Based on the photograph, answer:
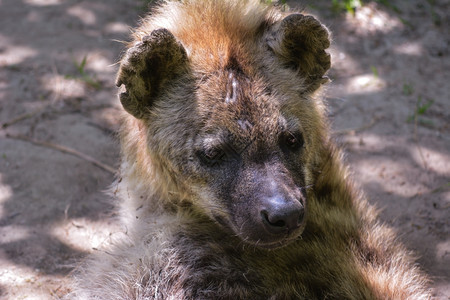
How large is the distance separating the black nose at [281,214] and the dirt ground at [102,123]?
1.65 metres

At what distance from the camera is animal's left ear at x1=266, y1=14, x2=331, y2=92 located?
357 centimetres

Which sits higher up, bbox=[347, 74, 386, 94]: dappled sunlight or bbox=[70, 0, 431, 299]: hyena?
bbox=[70, 0, 431, 299]: hyena

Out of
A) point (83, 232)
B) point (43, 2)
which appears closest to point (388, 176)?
point (83, 232)

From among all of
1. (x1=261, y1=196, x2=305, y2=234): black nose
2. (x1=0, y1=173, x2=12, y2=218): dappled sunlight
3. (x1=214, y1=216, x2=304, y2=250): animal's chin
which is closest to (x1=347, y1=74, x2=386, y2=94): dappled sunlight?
(x1=214, y1=216, x2=304, y2=250): animal's chin

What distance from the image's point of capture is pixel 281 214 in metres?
3.07

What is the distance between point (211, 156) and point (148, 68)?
733 millimetres

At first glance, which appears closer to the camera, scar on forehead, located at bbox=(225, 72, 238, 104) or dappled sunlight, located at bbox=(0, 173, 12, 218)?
scar on forehead, located at bbox=(225, 72, 238, 104)

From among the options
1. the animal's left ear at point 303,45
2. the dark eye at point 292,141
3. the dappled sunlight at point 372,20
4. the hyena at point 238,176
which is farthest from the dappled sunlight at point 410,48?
the dark eye at point 292,141

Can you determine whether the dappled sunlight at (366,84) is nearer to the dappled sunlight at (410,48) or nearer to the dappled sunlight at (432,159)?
the dappled sunlight at (410,48)

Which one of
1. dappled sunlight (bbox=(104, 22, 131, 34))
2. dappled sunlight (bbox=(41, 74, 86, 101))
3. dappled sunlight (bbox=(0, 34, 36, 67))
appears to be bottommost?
dappled sunlight (bbox=(41, 74, 86, 101))

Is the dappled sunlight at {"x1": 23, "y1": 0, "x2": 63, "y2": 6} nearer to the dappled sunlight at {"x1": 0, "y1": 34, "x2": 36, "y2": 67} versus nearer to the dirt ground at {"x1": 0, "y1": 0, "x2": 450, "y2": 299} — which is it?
the dirt ground at {"x1": 0, "y1": 0, "x2": 450, "y2": 299}

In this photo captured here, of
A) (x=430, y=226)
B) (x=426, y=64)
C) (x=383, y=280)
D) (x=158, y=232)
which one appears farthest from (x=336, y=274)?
(x=426, y=64)

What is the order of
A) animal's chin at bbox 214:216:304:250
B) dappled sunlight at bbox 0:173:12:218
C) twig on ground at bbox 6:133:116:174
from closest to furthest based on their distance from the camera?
1. animal's chin at bbox 214:216:304:250
2. dappled sunlight at bbox 0:173:12:218
3. twig on ground at bbox 6:133:116:174

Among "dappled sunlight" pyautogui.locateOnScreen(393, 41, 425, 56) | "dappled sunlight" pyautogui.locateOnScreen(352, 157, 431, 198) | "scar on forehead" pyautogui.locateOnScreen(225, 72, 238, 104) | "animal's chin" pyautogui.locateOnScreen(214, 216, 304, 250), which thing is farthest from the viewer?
"dappled sunlight" pyautogui.locateOnScreen(393, 41, 425, 56)
